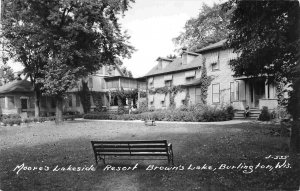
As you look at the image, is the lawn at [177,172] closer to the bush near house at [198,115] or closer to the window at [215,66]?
the bush near house at [198,115]

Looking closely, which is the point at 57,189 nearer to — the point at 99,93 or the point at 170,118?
the point at 170,118

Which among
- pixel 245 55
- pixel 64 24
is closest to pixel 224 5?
pixel 245 55

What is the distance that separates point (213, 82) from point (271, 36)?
2105 centimetres

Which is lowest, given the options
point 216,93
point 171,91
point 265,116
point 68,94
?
point 265,116

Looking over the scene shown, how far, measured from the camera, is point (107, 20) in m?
25.2

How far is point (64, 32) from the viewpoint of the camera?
24.4 m

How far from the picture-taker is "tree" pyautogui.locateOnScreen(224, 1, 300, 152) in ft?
25.1

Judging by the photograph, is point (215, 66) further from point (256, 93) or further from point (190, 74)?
point (256, 93)

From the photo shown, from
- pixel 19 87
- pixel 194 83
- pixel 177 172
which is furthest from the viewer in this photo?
pixel 19 87

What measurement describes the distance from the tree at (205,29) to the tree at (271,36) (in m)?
33.2

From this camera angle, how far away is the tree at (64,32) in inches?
891

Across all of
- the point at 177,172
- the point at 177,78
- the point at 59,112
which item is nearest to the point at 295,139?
the point at 177,172

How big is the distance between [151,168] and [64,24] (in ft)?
70.0

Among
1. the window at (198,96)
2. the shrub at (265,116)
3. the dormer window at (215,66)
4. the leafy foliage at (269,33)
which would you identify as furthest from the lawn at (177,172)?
the window at (198,96)
